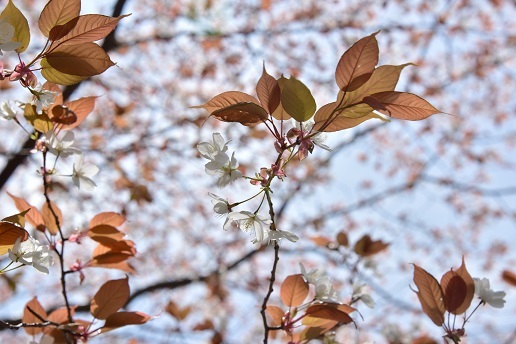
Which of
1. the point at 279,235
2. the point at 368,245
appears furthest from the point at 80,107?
the point at 368,245

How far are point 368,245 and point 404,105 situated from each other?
73 centimetres

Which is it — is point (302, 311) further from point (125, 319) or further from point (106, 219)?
point (106, 219)

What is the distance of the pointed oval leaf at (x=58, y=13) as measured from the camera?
814mm

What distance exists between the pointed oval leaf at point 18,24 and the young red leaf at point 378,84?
593 millimetres

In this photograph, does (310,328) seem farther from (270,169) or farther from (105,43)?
(105,43)

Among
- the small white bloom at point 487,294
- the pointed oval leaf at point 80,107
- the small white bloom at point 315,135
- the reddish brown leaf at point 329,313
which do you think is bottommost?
the reddish brown leaf at point 329,313

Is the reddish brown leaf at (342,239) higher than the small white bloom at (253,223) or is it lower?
higher

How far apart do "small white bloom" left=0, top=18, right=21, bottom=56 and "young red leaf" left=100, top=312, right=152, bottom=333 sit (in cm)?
65

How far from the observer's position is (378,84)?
0.85 m

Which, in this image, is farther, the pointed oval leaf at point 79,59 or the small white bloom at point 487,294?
the small white bloom at point 487,294

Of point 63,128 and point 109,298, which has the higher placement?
point 63,128

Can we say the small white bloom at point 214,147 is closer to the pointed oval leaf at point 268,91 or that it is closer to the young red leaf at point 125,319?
the pointed oval leaf at point 268,91

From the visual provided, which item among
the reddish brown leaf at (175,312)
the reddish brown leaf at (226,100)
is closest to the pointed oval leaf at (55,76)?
the reddish brown leaf at (226,100)

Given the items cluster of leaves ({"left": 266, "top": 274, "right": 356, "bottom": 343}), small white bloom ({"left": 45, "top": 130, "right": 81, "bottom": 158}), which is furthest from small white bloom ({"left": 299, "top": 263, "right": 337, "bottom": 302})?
small white bloom ({"left": 45, "top": 130, "right": 81, "bottom": 158})
